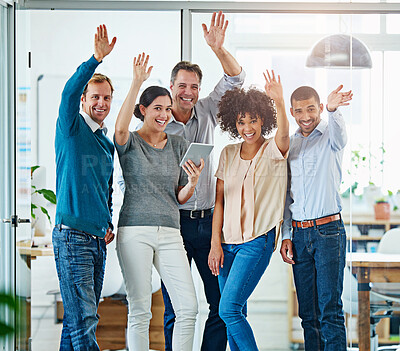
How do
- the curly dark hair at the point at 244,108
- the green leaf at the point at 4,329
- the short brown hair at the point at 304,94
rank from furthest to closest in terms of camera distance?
the short brown hair at the point at 304,94 → the curly dark hair at the point at 244,108 → the green leaf at the point at 4,329

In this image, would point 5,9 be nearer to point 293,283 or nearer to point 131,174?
point 131,174

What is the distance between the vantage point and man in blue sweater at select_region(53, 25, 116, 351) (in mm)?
2393

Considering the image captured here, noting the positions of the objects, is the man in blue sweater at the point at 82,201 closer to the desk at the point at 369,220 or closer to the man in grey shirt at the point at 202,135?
the man in grey shirt at the point at 202,135

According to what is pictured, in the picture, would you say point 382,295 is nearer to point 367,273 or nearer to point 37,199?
point 367,273

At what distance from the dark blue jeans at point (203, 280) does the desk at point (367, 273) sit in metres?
0.74

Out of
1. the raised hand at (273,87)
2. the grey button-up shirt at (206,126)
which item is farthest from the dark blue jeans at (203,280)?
the raised hand at (273,87)

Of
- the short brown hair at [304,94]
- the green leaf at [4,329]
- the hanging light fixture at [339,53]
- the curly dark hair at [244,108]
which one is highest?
the hanging light fixture at [339,53]

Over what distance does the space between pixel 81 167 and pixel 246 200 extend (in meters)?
0.81

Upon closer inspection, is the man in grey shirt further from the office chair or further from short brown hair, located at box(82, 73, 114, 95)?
the office chair

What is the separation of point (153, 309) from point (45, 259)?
66 cm

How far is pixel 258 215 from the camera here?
2.51 meters

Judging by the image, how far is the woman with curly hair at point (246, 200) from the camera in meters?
2.49

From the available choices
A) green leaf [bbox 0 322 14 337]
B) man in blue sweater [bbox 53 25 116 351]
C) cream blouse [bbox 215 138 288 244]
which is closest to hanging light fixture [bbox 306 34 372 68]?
cream blouse [bbox 215 138 288 244]

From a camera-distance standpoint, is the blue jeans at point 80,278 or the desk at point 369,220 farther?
the desk at point 369,220
